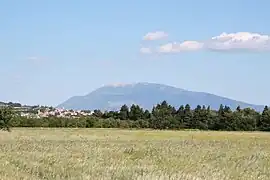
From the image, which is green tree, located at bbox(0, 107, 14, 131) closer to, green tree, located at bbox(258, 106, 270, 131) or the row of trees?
the row of trees

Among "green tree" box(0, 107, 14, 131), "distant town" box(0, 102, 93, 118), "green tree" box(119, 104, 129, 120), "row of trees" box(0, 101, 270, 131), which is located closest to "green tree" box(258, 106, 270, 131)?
"row of trees" box(0, 101, 270, 131)

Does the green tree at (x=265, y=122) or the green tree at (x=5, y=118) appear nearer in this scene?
the green tree at (x=5, y=118)

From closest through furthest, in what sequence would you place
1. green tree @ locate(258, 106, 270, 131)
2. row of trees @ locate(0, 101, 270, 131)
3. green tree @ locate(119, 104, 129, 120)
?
row of trees @ locate(0, 101, 270, 131) → green tree @ locate(258, 106, 270, 131) → green tree @ locate(119, 104, 129, 120)

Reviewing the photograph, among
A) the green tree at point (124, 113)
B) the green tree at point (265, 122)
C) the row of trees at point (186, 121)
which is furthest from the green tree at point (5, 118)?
the green tree at point (124, 113)

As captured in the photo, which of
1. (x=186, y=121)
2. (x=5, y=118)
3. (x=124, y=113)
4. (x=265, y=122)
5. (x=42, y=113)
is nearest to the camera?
(x=5, y=118)

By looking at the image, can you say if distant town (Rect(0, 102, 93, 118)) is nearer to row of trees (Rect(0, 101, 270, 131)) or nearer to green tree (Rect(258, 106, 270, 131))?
row of trees (Rect(0, 101, 270, 131))

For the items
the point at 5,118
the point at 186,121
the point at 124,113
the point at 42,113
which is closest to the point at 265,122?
the point at 186,121

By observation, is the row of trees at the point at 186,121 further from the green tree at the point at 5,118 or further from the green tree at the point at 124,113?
the green tree at the point at 5,118

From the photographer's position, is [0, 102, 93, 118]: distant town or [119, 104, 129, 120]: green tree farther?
[119, 104, 129, 120]: green tree

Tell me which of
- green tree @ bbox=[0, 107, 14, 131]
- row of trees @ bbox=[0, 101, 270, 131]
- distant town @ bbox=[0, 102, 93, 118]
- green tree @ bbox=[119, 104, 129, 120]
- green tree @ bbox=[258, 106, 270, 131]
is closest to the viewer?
green tree @ bbox=[0, 107, 14, 131]

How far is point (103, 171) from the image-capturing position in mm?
15258

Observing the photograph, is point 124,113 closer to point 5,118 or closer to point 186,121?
point 186,121

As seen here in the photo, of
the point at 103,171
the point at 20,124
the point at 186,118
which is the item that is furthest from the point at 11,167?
the point at 186,118

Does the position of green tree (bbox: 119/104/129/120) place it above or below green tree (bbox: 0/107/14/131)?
above
